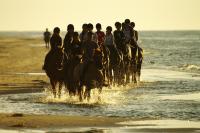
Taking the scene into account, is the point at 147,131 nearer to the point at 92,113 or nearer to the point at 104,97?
the point at 92,113

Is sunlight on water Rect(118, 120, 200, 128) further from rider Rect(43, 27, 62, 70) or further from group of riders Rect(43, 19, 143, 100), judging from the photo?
rider Rect(43, 27, 62, 70)

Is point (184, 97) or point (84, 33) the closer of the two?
point (84, 33)

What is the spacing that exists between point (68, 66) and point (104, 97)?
6.41 ft

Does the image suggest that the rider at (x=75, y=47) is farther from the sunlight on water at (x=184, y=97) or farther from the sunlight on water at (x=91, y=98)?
the sunlight on water at (x=184, y=97)

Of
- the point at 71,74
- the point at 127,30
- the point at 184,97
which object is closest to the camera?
the point at 71,74

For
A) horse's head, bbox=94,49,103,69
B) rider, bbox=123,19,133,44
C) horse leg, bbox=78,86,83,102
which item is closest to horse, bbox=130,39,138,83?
rider, bbox=123,19,133,44

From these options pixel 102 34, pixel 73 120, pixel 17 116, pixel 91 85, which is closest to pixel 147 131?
pixel 73 120

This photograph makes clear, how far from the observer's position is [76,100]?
22203 millimetres

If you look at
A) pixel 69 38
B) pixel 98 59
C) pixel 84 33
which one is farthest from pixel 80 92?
pixel 84 33

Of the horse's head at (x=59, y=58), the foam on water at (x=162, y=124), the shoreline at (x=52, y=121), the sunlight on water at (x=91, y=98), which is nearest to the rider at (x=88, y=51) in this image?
the sunlight on water at (x=91, y=98)

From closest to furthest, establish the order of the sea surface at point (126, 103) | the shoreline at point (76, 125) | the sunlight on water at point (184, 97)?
the shoreline at point (76, 125), the sea surface at point (126, 103), the sunlight on water at point (184, 97)

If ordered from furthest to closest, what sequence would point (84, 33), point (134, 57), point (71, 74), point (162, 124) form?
point (134, 57) → point (84, 33) → point (71, 74) → point (162, 124)

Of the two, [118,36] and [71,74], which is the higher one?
[118,36]

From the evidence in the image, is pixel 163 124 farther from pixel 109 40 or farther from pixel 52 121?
pixel 109 40
